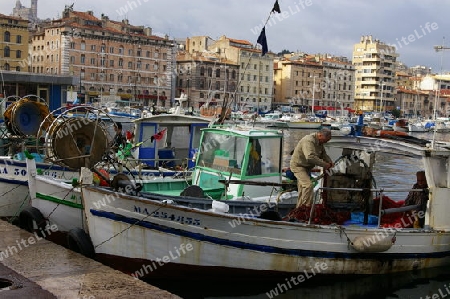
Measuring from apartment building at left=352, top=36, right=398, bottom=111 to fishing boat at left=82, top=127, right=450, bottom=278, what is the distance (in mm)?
117353

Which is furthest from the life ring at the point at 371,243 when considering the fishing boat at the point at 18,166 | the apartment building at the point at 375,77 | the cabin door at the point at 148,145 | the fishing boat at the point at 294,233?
the apartment building at the point at 375,77

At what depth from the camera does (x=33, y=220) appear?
1142 cm

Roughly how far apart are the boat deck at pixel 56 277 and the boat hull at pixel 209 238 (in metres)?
1.04

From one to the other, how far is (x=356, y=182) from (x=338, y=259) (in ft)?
5.71

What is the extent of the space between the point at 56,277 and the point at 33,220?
14.3 ft

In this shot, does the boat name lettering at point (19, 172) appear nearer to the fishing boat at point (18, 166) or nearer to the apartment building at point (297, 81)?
the fishing boat at point (18, 166)

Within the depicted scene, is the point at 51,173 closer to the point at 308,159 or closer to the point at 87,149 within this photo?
the point at 87,149

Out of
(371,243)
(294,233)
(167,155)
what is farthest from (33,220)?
(371,243)

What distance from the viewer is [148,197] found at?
9836 millimetres

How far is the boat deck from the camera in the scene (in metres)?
6.82

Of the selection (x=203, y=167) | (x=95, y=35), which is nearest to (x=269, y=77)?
(x=95, y=35)

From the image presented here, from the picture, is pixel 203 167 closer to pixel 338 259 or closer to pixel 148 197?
pixel 148 197

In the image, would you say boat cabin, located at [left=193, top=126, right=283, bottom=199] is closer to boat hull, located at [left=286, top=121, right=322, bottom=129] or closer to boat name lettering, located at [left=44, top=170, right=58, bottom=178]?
boat name lettering, located at [left=44, top=170, right=58, bottom=178]

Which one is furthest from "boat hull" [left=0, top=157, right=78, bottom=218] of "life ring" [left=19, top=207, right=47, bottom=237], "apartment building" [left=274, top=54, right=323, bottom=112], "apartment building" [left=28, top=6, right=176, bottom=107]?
"apartment building" [left=274, top=54, right=323, bottom=112]
